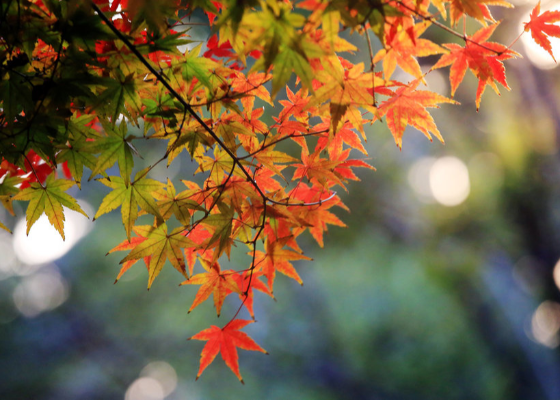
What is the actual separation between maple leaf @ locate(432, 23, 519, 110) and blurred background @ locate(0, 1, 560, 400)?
452 centimetres

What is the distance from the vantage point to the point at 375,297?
5.21 metres

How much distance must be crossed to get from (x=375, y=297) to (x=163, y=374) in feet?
12.0

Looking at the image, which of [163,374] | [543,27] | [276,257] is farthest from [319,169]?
[163,374]

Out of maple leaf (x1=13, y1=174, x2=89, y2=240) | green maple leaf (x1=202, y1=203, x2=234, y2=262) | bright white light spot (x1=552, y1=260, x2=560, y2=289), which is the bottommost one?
bright white light spot (x1=552, y1=260, x2=560, y2=289)

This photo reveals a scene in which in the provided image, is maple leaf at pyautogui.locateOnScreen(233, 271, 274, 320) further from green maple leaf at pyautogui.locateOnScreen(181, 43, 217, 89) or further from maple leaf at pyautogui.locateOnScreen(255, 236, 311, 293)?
green maple leaf at pyautogui.locateOnScreen(181, 43, 217, 89)

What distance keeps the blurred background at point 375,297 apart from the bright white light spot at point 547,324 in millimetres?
31

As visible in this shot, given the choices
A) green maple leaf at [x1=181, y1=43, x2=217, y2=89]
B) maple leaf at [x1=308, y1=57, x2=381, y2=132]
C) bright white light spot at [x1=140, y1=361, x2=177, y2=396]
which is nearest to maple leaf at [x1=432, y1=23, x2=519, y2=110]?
maple leaf at [x1=308, y1=57, x2=381, y2=132]

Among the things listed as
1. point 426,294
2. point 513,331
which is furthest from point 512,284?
point 426,294

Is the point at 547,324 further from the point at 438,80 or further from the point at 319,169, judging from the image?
the point at 319,169

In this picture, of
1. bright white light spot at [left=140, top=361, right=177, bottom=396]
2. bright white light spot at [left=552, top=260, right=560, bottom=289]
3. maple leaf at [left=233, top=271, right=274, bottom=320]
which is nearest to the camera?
maple leaf at [left=233, top=271, right=274, bottom=320]

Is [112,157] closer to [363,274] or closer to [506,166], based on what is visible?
[363,274]

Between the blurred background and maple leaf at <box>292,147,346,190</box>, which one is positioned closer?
maple leaf at <box>292,147,346,190</box>

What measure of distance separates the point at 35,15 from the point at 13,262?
21.3 ft

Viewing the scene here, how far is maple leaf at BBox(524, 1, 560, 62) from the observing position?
2.70 feet
